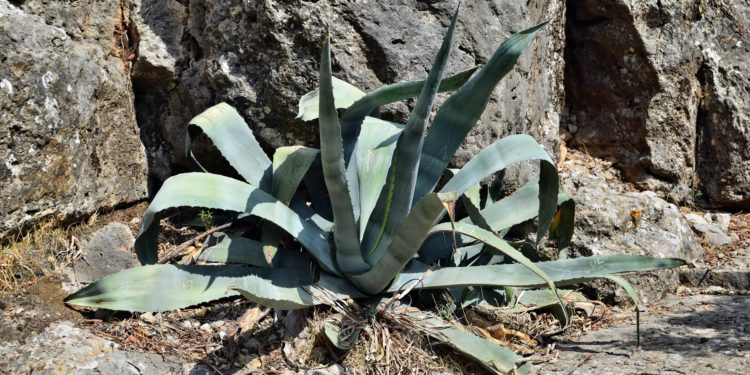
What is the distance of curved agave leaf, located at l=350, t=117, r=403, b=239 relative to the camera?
2955 millimetres

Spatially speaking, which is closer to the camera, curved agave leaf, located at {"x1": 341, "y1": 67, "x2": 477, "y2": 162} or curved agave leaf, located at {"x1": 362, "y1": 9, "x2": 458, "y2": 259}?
curved agave leaf, located at {"x1": 362, "y1": 9, "x2": 458, "y2": 259}

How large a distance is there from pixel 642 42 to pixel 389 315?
2.61 meters

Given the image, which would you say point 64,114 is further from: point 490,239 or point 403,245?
point 490,239

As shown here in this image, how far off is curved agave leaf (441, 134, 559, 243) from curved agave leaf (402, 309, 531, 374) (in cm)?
47

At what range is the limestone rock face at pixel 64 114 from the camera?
2951 millimetres

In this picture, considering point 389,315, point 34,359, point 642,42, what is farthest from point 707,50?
point 34,359

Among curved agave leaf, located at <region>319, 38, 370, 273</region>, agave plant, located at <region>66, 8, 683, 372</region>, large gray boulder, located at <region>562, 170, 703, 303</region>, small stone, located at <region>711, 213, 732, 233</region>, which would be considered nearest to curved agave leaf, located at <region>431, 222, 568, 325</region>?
agave plant, located at <region>66, 8, 683, 372</region>

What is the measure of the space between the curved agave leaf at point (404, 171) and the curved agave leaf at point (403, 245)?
→ 9 cm

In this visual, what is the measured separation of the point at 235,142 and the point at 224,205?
1.60ft

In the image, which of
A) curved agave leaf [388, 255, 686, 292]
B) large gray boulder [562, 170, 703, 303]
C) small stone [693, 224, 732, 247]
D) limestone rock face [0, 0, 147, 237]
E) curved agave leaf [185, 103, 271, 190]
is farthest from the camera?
small stone [693, 224, 732, 247]

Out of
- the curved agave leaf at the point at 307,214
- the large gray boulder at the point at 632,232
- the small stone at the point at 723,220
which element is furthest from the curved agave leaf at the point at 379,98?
the small stone at the point at 723,220

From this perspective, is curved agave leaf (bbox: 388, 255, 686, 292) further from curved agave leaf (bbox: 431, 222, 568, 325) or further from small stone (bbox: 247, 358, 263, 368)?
small stone (bbox: 247, 358, 263, 368)

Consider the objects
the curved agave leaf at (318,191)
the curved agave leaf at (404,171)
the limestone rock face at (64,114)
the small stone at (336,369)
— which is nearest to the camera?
the curved agave leaf at (404,171)

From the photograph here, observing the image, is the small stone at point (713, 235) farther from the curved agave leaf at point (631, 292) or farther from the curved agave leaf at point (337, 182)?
the curved agave leaf at point (337, 182)
